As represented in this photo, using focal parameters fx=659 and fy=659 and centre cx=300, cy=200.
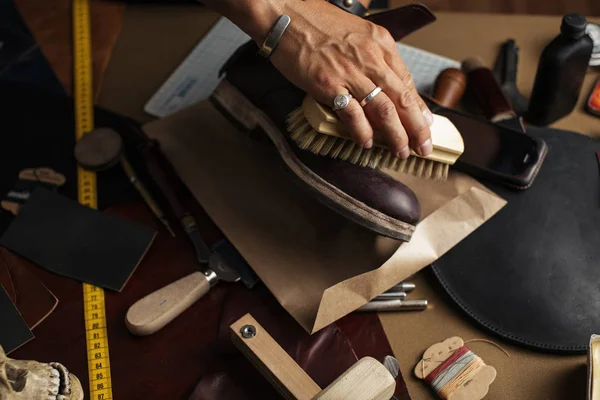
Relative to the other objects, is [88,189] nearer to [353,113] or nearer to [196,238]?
[196,238]

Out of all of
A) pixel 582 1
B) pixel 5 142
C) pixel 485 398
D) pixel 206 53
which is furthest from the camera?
pixel 582 1

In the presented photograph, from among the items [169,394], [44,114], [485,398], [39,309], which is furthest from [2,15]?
[485,398]

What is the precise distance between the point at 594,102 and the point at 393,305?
2.01ft

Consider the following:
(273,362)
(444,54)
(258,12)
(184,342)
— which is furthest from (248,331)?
(444,54)

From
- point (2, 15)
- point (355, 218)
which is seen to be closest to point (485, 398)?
point (355, 218)

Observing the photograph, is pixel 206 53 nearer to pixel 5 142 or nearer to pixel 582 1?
pixel 5 142

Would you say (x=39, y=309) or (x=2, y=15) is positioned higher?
(x=2, y=15)

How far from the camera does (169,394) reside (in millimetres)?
1015

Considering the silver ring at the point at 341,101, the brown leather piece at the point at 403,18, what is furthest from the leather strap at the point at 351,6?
the silver ring at the point at 341,101

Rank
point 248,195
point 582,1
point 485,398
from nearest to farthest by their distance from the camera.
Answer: point 485,398
point 248,195
point 582,1

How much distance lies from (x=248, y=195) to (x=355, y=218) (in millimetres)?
261

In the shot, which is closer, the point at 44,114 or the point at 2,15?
the point at 44,114

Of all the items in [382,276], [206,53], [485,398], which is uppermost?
[206,53]

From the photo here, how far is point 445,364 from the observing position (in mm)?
1021
